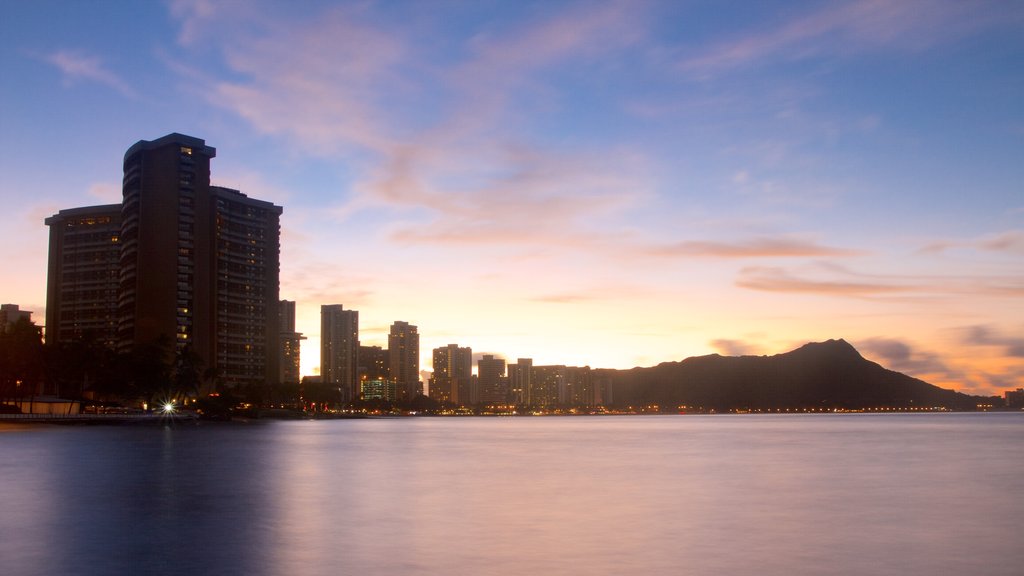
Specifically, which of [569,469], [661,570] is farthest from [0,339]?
[661,570]

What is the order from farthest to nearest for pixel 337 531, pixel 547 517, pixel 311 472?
pixel 311 472
pixel 547 517
pixel 337 531

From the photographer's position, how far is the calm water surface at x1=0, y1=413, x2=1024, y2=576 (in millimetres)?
25812

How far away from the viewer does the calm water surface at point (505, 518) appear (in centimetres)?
2581

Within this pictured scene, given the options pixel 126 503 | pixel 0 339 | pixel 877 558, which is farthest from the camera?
pixel 0 339

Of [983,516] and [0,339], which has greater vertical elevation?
[0,339]

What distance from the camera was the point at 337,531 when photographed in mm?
31891

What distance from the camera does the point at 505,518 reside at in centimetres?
3600

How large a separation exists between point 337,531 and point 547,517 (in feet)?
29.7

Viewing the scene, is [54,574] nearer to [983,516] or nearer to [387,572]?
[387,572]

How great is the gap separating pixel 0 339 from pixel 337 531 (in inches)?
5995

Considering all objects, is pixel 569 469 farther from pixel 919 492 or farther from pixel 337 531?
pixel 337 531

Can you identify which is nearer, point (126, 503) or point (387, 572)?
point (387, 572)

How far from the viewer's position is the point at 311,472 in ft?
198

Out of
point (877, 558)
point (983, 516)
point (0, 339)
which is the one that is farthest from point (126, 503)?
point (0, 339)
